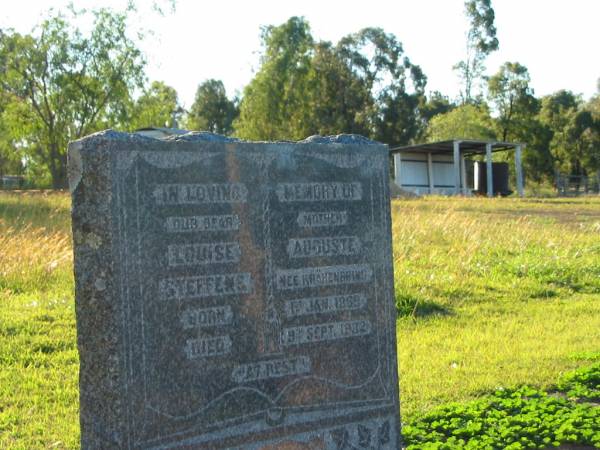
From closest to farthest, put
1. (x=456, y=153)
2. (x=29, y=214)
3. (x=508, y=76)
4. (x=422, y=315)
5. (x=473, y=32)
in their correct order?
(x=422, y=315) < (x=29, y=214) < (x=456, y=153) < (x=508, y=76) < (x=473, y=32)

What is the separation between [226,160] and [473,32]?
5403 centimetres

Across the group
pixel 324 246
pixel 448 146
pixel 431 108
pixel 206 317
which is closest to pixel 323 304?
pixel 324 246

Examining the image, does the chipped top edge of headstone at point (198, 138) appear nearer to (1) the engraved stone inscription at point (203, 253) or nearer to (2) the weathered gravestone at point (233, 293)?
(2) the weathered gravestone at point (233, 293)

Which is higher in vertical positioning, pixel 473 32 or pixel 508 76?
pixel 473 32

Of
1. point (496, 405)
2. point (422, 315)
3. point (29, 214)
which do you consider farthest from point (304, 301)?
point (29, 214)

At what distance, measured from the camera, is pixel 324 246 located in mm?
4305

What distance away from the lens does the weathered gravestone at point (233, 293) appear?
3.61 m

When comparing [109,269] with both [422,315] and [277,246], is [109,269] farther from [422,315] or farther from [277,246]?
[422,315]

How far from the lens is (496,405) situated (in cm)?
557

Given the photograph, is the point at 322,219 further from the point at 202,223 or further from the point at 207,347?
the point at 207,347

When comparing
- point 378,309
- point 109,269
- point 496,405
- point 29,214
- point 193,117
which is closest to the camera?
point 109,269

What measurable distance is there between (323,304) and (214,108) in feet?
219

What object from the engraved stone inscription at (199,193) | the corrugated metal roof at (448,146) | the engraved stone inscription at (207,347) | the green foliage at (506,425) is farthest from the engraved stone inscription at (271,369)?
the corrugated metal roof at (448,146)

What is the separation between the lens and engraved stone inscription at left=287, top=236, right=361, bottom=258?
4.18m
